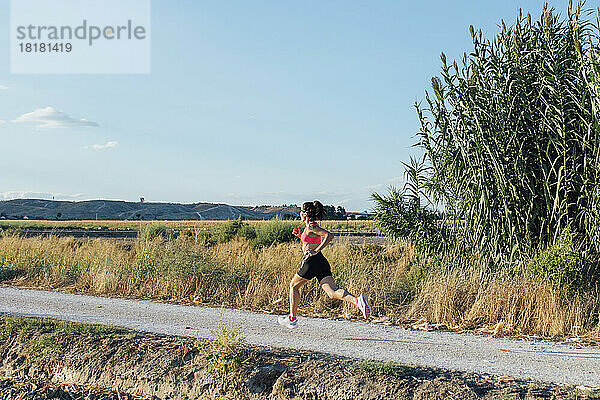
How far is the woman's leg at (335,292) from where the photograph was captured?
311 inches

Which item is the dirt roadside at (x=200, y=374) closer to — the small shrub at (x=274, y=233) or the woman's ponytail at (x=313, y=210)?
the woman's ponytail at (x=313, y=210)

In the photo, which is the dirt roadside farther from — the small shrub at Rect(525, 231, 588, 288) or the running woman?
the small shrub at Rect(525, 231, 588, 288)

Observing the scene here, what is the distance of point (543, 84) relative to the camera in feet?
32.6

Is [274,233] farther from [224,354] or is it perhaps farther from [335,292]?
[224,354]

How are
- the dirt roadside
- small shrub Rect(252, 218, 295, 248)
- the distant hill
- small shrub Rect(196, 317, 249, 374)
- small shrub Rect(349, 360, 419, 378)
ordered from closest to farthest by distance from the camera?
the dirt roadside → small shrub Rect(349, 360, 419, 378) → small shrub Rect(196, 317, 249, 374) → small shrub Rect(252, 218, 295, 248) → the distant hill

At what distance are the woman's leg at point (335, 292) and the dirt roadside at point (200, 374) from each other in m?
1.25

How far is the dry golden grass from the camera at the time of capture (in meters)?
8.62

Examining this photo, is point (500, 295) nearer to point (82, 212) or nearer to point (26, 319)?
point (26, 319)

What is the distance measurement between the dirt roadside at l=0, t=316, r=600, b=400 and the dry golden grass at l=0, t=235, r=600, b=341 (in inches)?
116

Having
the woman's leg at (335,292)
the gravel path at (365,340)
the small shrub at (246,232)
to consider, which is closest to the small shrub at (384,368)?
the gravel path at (365,340)

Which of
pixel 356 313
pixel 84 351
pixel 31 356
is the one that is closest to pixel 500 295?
pixel 356 313

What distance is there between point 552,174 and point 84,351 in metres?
7.37

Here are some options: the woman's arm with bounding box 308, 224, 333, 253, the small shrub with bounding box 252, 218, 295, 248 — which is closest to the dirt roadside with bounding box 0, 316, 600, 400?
the woman's arm with bounding box 308, 224, 333, 253

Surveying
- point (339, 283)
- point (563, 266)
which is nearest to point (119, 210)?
point (339, 283)
